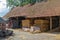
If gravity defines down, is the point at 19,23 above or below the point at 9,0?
below

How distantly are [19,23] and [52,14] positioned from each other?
9.31 meters

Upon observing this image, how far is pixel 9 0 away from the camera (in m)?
45.5

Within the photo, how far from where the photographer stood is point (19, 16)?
27.7 meters

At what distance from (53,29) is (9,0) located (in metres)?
25.8

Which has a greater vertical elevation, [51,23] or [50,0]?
[50,0]

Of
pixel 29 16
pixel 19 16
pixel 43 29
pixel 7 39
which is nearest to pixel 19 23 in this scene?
pixel 19 16

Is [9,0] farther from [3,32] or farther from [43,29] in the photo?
[3,32]

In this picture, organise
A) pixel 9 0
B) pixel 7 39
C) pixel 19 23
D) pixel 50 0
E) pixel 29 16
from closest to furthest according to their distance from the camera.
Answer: pixel 7 39
pixel 29 16
pixel 50 0
pixel 19 23
pixel 9 0

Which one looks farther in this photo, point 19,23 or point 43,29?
point 19,23

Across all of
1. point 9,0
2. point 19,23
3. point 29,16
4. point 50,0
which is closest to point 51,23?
point 29,16

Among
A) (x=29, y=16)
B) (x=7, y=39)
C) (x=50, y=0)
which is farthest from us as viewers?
(x=50, y=0)

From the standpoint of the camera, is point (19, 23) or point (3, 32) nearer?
point (3, 32)

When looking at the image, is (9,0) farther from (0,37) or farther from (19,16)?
(0,37)

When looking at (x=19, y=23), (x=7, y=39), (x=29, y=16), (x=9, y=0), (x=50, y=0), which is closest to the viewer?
(x=7, y=39)
